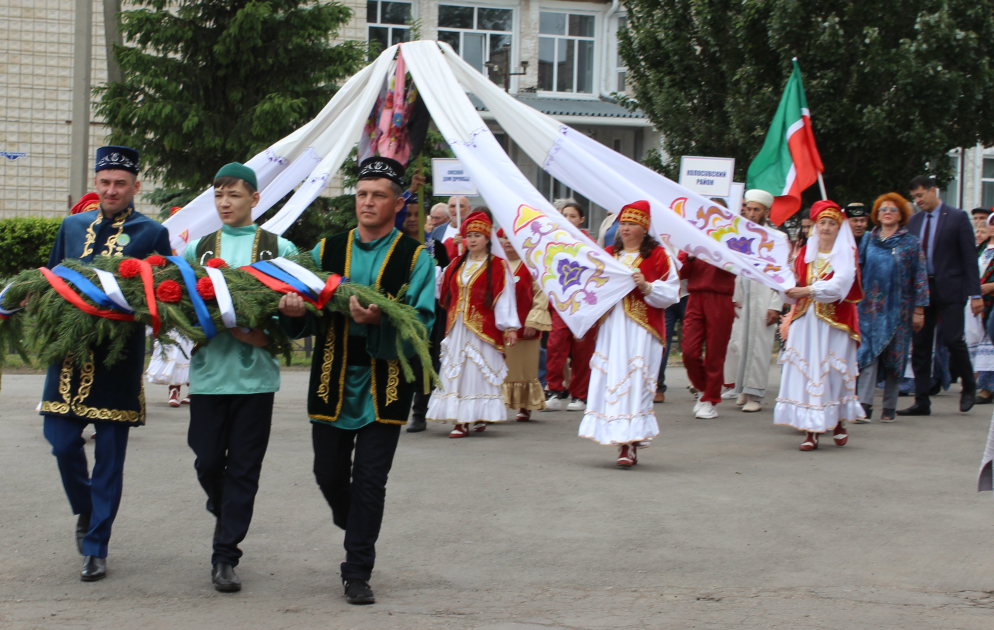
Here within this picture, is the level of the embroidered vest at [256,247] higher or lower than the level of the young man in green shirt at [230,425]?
higher

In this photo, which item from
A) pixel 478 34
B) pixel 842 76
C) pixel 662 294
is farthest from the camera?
pixel 478 34

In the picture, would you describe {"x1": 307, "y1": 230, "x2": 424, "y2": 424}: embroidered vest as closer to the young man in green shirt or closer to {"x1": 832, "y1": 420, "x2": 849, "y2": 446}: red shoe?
the young man in green shirt

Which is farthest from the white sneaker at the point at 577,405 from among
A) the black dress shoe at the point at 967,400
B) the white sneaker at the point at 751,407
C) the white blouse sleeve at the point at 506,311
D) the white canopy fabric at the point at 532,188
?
the black dress shoe at the point at 967,400

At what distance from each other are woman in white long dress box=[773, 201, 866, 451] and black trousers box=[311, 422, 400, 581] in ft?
15.8

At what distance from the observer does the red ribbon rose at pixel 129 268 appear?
15.2 feet

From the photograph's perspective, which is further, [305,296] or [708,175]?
[708,175]

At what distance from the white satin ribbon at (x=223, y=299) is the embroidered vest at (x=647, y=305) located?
147 inches

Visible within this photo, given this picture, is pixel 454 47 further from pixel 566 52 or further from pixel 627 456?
pixel 627 456

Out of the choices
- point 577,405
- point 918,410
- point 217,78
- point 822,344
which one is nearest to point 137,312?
point 822,344

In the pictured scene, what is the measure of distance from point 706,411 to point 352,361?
249 inches

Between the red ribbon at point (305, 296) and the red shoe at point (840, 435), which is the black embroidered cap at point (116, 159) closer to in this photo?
the red ribbon at point (305, 296)

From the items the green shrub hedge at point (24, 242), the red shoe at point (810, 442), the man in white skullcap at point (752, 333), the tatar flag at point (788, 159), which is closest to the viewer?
the red shoe at point (810, 442)

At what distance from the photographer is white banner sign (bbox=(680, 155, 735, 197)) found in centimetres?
1270

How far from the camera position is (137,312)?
15.2 feet
